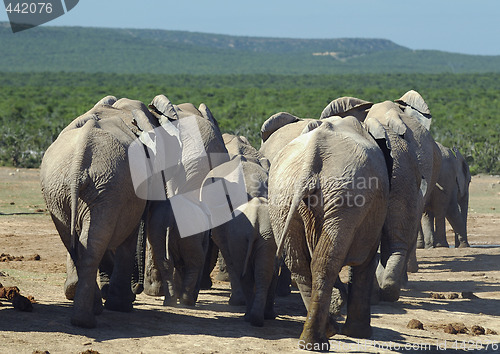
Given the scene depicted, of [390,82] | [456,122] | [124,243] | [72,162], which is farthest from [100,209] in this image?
[390,82]

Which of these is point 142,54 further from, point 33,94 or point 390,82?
point 33,94

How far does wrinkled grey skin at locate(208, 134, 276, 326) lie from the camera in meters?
7.18

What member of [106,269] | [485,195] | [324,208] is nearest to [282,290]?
[106,269]

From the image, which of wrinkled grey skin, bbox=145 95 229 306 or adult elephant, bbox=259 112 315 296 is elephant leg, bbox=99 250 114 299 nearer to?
wrinkled grey skin, bbox=145 95 229 306

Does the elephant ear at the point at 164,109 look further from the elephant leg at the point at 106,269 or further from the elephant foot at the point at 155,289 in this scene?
the elephant foot at the point at 155,289

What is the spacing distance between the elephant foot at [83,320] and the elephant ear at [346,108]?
3.46m

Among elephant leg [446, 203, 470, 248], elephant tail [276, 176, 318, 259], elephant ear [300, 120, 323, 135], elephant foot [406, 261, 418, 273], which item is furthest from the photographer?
elephant leg [446, 203, 470, 248]

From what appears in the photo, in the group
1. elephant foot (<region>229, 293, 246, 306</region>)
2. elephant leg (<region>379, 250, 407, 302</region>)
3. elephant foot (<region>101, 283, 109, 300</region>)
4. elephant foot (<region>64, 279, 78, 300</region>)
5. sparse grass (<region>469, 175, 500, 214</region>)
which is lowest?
sparse grass (<region>469, 175, 500, 214</region>)

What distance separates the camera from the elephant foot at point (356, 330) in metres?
6.63

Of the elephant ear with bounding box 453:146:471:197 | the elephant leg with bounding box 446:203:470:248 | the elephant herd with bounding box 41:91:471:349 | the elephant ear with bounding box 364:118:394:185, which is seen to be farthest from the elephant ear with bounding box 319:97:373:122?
the elephant ear with bounding box 453:146:471:197

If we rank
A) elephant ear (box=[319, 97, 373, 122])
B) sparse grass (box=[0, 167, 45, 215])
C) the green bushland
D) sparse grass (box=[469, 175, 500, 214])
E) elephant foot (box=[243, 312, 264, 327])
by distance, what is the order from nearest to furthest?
elephant foot (box=[243, 312, 264, 327]) < elephant ear (box=[319, 97, 373, 122]) < sparse grass (box=[0, 167, 45, 215]) < sparse grass (box=[469, 175, 500, 214]) < the green bushland

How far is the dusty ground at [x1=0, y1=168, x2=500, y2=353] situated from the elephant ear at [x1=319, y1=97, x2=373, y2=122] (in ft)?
6.09

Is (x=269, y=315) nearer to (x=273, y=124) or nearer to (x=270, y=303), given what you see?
(x=270, y=303)

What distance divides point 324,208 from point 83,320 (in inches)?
78.0
